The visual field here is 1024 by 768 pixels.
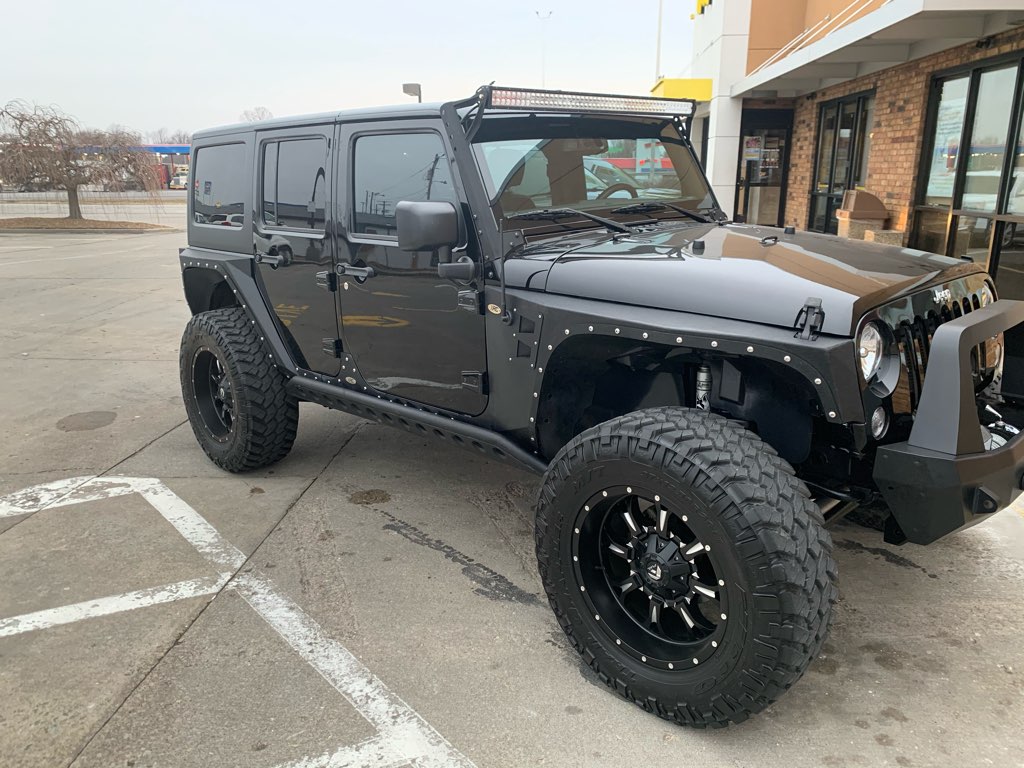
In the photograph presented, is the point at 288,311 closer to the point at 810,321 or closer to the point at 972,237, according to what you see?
the point at 810,321

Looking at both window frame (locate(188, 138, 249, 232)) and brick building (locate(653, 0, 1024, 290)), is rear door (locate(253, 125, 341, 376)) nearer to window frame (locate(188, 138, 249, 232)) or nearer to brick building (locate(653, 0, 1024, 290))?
window frame (locate(188, 138, 249, 232))

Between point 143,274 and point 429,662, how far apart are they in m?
13.5

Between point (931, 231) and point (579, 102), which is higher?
point (579, 102)

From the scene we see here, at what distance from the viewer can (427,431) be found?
3729mm

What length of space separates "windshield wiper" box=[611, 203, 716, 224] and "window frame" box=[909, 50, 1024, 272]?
497 cm

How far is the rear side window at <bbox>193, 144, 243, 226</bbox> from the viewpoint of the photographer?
458 centimetres

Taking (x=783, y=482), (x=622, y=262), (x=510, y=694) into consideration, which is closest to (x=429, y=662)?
(x=510, y=694)

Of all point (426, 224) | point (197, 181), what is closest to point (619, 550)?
point (426, 224)

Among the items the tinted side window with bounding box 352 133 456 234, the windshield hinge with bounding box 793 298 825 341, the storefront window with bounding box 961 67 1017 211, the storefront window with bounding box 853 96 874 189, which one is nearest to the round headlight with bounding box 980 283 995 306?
the windshield hinge with bounding box 793 298 825 341

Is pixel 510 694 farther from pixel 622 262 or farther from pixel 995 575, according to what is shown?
pixel 995 575

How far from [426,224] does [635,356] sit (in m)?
0.94

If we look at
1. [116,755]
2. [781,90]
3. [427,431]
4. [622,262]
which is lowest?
[116,755]

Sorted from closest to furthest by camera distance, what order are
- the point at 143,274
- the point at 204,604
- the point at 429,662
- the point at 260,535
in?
Result: the point at 429,662 < the point at 204,604 < the point at 260,535 < the point at 143,274

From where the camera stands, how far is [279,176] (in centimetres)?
426
